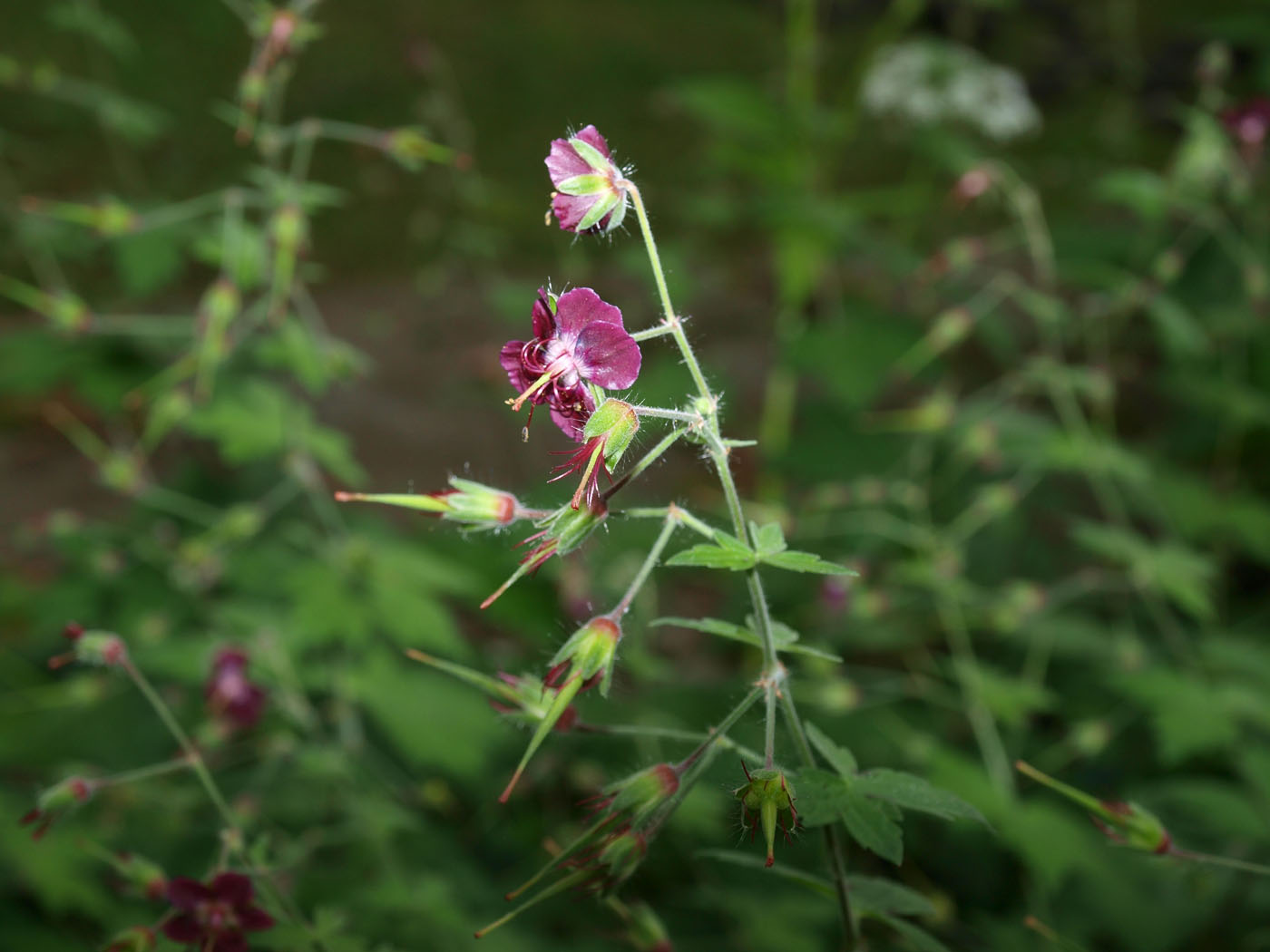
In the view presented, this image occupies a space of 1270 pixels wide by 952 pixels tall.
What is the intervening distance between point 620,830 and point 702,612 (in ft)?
7.41

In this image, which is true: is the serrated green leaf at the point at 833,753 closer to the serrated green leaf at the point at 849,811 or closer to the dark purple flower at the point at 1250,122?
the serrated green leaf at the point at 849,811

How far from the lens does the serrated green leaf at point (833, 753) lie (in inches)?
29.1

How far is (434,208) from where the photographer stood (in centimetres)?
445

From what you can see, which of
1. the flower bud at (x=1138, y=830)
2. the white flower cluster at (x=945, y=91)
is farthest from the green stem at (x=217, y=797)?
the white flower cluster at (x=945, y=91)

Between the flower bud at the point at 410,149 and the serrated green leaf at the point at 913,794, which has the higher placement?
the flower bud at the point at 410,149

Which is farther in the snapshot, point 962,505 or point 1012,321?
point 1012,321

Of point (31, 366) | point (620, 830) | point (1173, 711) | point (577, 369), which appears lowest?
point (1173, 711)

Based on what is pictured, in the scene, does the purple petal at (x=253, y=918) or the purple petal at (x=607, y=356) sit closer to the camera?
the purple petal at (x=607, y=356)

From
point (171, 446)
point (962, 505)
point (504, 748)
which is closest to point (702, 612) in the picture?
point (962, 505)

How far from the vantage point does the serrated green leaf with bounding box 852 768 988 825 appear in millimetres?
685

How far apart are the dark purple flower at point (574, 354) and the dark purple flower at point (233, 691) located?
101 cm

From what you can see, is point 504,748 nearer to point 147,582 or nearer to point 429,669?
point 429,669

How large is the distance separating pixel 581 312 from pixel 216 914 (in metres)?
0.63

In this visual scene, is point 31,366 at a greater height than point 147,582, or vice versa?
point 31,366
